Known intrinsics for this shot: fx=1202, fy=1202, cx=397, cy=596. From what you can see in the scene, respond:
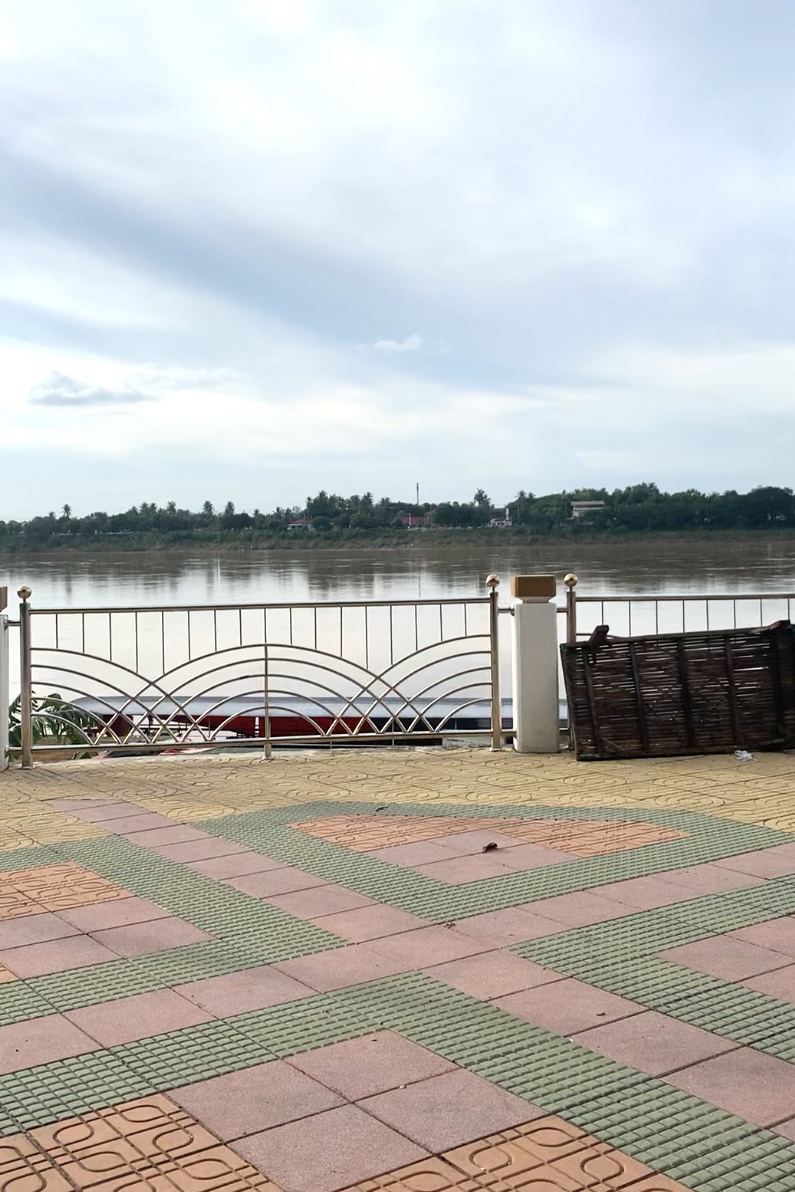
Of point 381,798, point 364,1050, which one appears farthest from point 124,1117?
point 381,798

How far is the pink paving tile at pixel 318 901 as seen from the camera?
450 cm

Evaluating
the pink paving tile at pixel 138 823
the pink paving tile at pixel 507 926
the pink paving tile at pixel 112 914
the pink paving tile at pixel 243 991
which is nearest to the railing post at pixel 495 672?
the pink paving tile at pixel 138 823

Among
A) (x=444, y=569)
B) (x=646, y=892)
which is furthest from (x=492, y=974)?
(x=444, y=569)

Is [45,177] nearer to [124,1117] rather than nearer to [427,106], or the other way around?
[427,106]

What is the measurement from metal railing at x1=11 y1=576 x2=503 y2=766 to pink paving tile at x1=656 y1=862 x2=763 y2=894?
3.42 meters

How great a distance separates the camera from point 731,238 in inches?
579

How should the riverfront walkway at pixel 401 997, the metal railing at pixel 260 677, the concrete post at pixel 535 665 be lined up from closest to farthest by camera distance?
the riverfront walkway at pixel 401 997
the concrete post at pixel 535 665
the metal railing at pixel 260 677

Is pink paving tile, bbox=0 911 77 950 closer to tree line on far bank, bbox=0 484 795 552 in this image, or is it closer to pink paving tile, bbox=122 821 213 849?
pink paving tile, bbox=122 821 213 849

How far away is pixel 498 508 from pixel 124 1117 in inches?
1351

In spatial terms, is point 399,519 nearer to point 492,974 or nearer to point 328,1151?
point 492,974

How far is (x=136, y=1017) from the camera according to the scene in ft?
11.5

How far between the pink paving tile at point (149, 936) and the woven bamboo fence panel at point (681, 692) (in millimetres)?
4076

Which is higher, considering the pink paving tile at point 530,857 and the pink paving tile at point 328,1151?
the pink paving tile at point 530,857

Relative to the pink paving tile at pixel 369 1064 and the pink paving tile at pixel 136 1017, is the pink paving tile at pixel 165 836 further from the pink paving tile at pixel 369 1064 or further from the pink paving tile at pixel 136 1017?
the pink paving tile at pixel 369 1064
